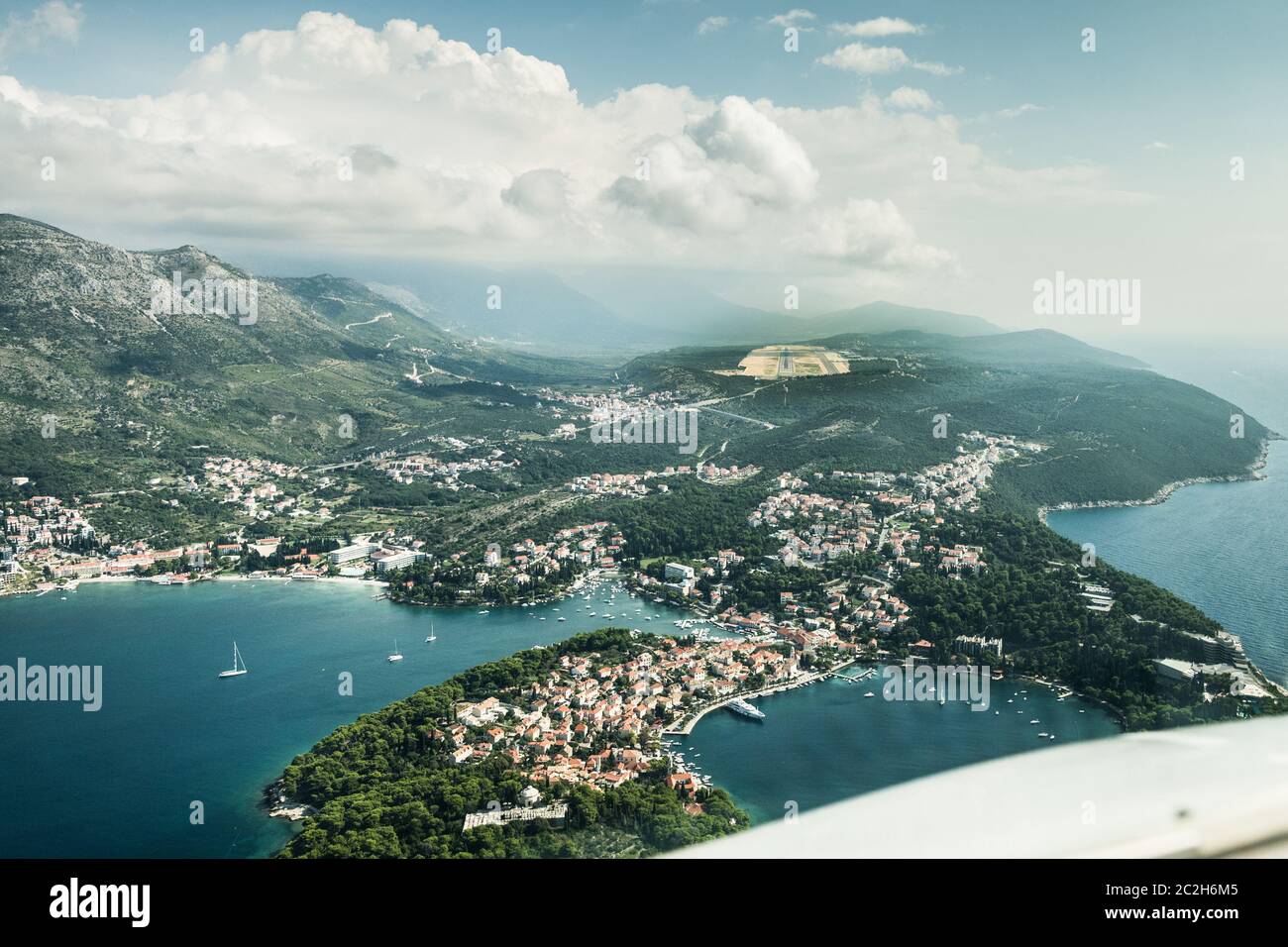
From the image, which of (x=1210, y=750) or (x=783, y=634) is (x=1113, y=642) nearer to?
(x=783, y=634)

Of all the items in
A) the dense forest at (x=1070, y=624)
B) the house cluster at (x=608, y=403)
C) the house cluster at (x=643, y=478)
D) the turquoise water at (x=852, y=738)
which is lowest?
the turquoise water at (x=852, y=738)

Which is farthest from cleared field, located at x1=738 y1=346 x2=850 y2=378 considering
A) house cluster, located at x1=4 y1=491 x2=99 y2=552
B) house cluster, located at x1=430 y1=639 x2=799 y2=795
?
house cluster, located at x1=4 y1=491 x2=99 y2=552

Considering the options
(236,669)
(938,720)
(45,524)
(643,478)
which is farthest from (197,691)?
(643,478)

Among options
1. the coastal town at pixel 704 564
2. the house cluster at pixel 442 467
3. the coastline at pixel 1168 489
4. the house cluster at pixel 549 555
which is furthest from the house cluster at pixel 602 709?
the house cluster at pixel 442 467

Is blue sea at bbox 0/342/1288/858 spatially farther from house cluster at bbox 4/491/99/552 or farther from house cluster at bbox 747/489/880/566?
house cluster at bbox 747/489/880/566

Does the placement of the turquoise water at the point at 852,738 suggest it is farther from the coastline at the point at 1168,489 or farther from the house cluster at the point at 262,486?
the house cluster at the point at 262,486
